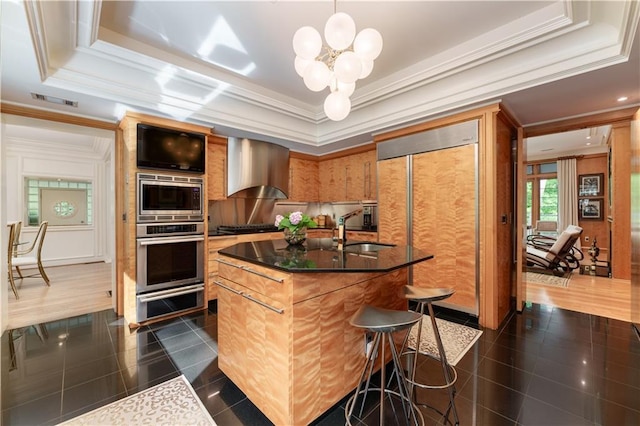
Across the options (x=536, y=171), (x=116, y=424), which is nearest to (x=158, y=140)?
(x=116, y=424)

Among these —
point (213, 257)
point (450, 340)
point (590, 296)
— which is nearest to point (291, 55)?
point (213, 257)

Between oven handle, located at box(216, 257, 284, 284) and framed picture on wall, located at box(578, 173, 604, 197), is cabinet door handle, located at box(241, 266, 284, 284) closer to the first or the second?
oven handle, located at box(216, 257, 284, 284)

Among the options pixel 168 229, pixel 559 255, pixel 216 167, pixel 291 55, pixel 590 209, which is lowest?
pixel 559 255

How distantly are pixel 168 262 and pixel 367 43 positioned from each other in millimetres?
3146

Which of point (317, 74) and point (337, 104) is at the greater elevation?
point (317, 74)

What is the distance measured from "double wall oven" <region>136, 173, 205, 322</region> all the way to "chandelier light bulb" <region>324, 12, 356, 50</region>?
258cm

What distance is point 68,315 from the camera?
3.21 m

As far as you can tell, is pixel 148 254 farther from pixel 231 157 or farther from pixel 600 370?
pixel 600 370

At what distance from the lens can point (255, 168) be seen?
4.20 meters

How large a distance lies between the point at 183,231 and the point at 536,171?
33.3ft

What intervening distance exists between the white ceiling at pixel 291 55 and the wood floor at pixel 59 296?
97.0 inches

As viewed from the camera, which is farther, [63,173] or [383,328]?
[63,173]

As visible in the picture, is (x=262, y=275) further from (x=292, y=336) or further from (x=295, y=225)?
(x=295, y=225)

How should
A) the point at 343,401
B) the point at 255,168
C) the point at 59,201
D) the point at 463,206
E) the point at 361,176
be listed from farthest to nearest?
the point at 59,201
the point at 361,176
the point at 255,168
the point at 463,206
the point at 343,401
